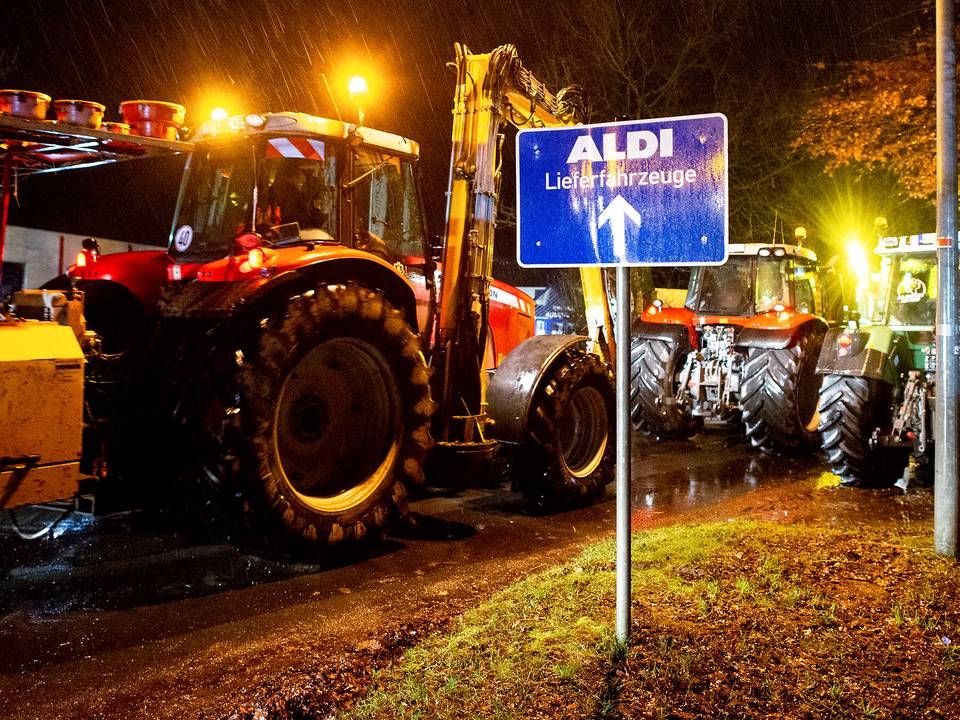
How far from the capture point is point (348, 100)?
692 cm

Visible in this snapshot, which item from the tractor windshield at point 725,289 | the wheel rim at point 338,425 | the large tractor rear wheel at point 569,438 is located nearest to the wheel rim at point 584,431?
the large tractor rear wheel at point 569,438

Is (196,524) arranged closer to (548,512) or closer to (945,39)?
(548,512)

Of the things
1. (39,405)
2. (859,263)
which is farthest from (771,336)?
(39,405)

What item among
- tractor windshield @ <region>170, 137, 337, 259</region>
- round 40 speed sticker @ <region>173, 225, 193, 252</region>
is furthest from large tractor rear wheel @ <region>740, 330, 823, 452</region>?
round 40 speed sticker @ <region>173, 225, 193, 252</region>

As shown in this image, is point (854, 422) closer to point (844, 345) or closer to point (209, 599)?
point (844, 345)

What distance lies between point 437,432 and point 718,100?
55.6 ft

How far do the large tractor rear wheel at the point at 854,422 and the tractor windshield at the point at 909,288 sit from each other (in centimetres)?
79

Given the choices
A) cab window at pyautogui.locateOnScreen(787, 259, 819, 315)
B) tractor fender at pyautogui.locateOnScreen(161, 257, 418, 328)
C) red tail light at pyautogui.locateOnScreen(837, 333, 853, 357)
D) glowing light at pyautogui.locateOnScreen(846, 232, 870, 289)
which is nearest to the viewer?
tractor fender at pyautogui.locateOnScreen(161, 257, 418, 328)

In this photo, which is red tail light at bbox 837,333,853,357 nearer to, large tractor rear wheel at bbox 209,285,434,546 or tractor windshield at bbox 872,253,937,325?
tractor windshield at bbox 872,253,937,325

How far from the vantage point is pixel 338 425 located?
688 centimetres

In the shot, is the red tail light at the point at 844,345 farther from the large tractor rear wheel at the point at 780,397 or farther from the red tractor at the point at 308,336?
the red tractor at the point at 308,336

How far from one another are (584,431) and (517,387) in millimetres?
1317

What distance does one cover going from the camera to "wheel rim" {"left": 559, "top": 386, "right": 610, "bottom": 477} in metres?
8.88

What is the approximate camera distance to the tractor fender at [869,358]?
371 inches
